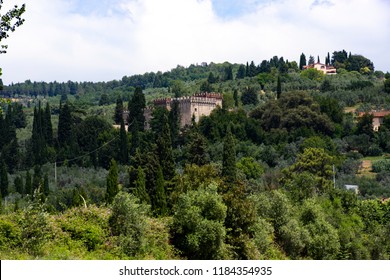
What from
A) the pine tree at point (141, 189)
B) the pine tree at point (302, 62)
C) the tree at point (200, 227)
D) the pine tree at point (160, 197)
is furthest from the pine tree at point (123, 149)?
the pine tree at point (302, 62)

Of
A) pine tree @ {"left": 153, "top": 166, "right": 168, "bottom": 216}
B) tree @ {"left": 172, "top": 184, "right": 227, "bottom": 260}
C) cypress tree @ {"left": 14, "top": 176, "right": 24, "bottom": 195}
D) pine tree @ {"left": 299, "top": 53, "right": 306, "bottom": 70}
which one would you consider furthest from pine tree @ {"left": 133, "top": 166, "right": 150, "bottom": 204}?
pine tree @ {"left": 299, "top": 53, "right": 306, "bottom": 70}

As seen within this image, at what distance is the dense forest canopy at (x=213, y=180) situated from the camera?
62.5 ft

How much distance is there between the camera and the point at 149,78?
17275 cm

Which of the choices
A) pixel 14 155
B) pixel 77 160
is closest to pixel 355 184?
pixel 77 160

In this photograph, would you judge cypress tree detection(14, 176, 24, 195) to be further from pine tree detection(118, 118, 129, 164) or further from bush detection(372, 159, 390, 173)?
bush detection(372, 159, 390, 173)

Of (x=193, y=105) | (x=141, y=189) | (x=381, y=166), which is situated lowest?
(x=381, y=166)

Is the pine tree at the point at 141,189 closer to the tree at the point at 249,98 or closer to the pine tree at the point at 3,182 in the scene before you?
the pine tree at the point at 3,182

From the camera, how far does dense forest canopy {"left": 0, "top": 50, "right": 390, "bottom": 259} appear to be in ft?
62.5

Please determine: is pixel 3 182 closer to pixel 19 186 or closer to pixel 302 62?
pixel 19 186

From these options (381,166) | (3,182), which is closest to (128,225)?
(3,182)

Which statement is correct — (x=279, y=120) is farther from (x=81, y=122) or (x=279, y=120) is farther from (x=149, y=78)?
(x=149, y=78)

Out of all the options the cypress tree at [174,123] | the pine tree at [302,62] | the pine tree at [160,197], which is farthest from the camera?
the pine tree at [302,62]

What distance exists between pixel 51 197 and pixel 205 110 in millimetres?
36130

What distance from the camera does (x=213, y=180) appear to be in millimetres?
24641
